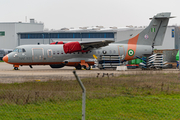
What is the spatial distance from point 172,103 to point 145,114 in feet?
8.18

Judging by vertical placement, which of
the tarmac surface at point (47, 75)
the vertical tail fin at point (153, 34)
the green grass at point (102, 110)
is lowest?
the tarmac surface at point (47, 75)

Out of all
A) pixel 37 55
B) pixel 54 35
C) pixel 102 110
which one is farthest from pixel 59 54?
pixel 54 35

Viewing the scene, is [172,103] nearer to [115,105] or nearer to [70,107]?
[115,105]

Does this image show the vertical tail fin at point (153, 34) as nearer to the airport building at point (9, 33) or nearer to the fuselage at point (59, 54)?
the fuselage at point (59, 54)

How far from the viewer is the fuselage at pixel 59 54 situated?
104ft

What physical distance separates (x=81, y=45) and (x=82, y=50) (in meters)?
0.75

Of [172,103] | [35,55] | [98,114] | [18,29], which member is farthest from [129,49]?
[18,29]

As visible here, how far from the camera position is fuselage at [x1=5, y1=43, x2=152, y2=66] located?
104 feet

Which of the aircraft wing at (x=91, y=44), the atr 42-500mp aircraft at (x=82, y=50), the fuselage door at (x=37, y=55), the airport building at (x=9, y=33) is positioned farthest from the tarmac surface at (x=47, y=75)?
the airport building at (x=9, y=33)

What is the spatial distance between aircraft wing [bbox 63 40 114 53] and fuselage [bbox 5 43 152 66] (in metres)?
0.64

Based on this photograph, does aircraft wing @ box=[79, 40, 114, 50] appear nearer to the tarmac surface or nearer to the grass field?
the tarmac surface

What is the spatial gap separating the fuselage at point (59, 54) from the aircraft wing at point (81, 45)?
2.09 ft

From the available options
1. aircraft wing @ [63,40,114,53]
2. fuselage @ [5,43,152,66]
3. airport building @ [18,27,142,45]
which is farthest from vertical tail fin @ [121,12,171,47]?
airport building @ [18,27,142,45]

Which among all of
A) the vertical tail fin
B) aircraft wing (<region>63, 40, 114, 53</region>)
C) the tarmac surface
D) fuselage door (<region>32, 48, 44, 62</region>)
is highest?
the vertical tail fin
